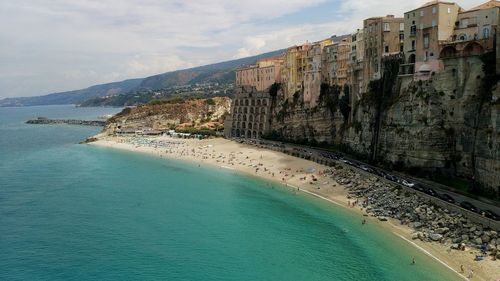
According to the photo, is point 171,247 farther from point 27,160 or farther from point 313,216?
point 27,160

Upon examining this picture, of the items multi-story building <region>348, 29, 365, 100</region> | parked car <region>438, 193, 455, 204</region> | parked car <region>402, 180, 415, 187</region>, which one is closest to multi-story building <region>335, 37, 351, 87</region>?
multi-story building <region>348, 29, 365, 100</region>

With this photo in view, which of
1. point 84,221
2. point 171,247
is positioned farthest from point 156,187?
point 171,247

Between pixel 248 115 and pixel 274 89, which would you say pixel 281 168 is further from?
pixel 248 115

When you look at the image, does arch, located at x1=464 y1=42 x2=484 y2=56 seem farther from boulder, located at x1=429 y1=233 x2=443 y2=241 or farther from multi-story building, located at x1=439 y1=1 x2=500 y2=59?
boulder, located at x1=429 y1=233 x2=443 y2=241

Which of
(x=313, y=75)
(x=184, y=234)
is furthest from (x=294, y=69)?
(x=184, y=234)

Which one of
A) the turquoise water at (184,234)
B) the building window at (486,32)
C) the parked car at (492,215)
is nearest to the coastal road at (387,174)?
the parked car at (492,215)

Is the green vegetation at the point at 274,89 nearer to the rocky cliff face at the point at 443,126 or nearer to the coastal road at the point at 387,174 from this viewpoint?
the coastal road at the point at 387,174
